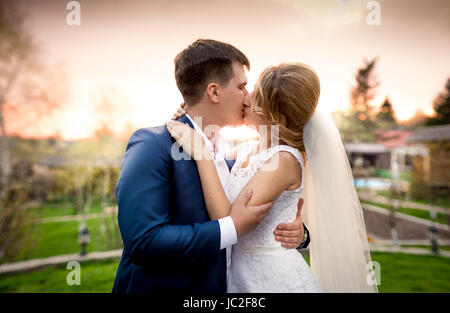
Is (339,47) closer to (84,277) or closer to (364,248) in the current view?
(364,248)

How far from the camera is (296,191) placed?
6.68ft

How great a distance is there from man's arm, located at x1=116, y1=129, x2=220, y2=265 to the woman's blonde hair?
36.8 inches

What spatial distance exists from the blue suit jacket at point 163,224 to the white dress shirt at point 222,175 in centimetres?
4

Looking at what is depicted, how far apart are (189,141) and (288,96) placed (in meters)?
0.84

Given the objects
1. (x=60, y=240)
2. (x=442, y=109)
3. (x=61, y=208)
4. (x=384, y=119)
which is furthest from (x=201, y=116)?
(x=442, y=109)

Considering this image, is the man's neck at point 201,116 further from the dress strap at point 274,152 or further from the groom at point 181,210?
the dress strap at point 274,152

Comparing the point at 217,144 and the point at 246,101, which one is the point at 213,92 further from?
the point at 217,144

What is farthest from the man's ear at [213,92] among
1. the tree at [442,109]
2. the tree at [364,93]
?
the tree at [442,109]

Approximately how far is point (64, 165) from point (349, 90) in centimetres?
1819

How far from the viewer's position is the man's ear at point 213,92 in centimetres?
197

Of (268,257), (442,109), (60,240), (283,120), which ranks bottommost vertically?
(60,240)
